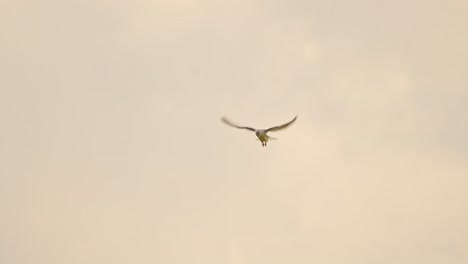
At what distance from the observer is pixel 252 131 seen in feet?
403

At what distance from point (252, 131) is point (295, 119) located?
21.6 ft

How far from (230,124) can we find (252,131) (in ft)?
14.8

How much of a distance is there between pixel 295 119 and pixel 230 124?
20.9 feet

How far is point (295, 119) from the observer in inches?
4638

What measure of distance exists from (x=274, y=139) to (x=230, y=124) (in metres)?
4.96

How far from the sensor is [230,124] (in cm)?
11900

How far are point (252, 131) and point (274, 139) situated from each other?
2988 millimetres

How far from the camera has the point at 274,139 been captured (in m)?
121
